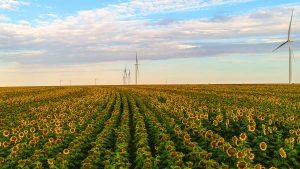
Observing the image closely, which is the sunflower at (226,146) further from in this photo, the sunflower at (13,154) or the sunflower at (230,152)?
the sunflower at (13,154)

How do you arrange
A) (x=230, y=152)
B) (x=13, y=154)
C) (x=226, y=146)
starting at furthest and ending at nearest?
(x=13, y=154) → (x=226, y=146) → (x=230, y=152)

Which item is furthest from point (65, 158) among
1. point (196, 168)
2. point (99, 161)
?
point (196, 168)

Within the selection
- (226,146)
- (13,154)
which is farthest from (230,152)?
(13,154)

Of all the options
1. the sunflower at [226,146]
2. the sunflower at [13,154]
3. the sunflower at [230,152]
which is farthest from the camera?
the sunflower at [13,154]

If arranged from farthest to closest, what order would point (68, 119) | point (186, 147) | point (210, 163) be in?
point (68, 119) → point (186, 147) → point (210, 163)

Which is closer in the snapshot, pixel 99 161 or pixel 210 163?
pixel 210 163

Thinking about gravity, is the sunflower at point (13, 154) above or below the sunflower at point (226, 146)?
below

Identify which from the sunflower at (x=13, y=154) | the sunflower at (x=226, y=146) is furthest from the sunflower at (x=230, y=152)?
the sunflower at (x=13, y=154)

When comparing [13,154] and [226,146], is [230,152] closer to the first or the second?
[226,146]

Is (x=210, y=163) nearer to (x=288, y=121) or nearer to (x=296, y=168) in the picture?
(x=296, y=168)

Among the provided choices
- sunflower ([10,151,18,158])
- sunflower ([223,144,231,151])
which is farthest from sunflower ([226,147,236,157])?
sunflower ([10,151,18,158])

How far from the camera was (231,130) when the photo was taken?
54.5 feet

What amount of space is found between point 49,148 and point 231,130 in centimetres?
818

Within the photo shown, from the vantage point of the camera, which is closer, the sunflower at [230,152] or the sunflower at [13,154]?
the sunflower at [230,152]
